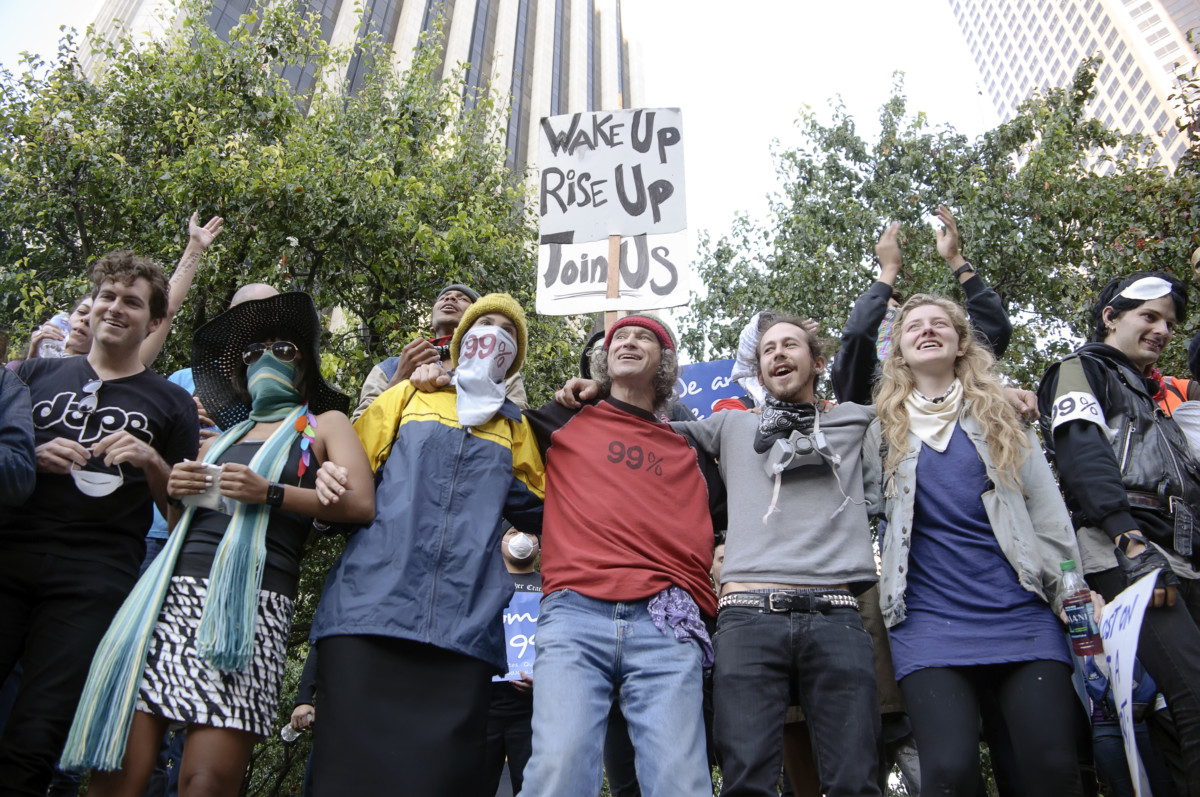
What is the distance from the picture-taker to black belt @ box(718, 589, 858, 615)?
8.34ft

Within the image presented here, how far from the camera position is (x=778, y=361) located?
317cm

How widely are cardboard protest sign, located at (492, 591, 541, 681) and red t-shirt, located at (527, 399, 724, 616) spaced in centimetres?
223

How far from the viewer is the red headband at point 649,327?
332cm

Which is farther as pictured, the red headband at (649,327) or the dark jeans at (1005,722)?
the red headband at (649,327)

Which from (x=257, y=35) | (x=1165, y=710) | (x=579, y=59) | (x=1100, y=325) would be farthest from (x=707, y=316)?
(x=579, y=59)

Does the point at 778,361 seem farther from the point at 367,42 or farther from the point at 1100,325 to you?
the point at 367,42

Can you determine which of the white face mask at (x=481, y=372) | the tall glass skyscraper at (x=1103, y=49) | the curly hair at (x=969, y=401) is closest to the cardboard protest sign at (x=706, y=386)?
the curly hair at (x=969, y=401)

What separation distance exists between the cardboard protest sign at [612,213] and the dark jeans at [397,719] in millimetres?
2423

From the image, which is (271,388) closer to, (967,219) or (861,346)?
(861,346)

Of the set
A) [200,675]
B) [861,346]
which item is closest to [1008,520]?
[861,346]

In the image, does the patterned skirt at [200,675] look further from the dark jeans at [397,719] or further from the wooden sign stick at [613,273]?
the wooden sign stick at [613,273]

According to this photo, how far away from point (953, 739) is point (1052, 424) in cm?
133

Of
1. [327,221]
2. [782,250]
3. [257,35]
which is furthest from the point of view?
[782,250]

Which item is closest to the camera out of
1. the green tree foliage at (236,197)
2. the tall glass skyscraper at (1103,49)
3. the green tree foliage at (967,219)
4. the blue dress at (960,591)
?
the blue dress at (960,591)
